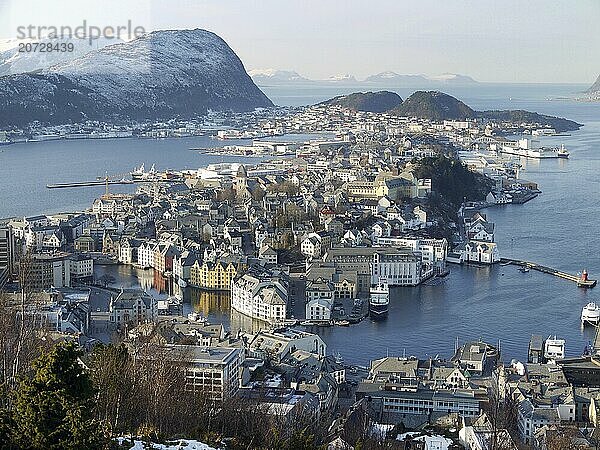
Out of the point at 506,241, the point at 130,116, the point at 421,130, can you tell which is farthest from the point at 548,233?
the point at 130,116

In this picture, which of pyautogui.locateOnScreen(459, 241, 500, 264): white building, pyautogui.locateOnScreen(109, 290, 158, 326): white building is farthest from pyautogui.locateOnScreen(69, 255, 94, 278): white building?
pyautogui.locateOnScreen(459, 241, 500, 264): white building

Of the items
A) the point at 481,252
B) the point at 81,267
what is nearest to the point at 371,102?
the point at 481,252

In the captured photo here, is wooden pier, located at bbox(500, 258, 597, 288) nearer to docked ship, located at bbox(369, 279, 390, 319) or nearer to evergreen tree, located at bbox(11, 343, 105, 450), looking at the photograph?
docked ship, located at bbox(369, 279, 390, 319)

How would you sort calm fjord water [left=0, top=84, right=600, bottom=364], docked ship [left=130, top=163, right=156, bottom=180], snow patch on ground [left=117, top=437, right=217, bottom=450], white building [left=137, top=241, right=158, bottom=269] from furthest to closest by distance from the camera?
docked ship [left=130, top=163, right=156, bottom=180], white building [left=137, top=241, right=158, bottom=269], calm fjord water [left=0, top=84, right=600, bottom=364], snow patch on ground [left=117, top=437, right=217, bottom=450]

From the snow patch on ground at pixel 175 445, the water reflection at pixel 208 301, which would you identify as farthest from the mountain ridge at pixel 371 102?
the snow patch on ground at pixel 175 445

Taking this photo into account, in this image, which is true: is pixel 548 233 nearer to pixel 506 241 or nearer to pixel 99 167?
pixel 506 241

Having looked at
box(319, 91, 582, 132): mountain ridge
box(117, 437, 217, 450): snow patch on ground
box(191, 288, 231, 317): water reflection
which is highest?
box(319, 91, 582, 132): mountain ridge
